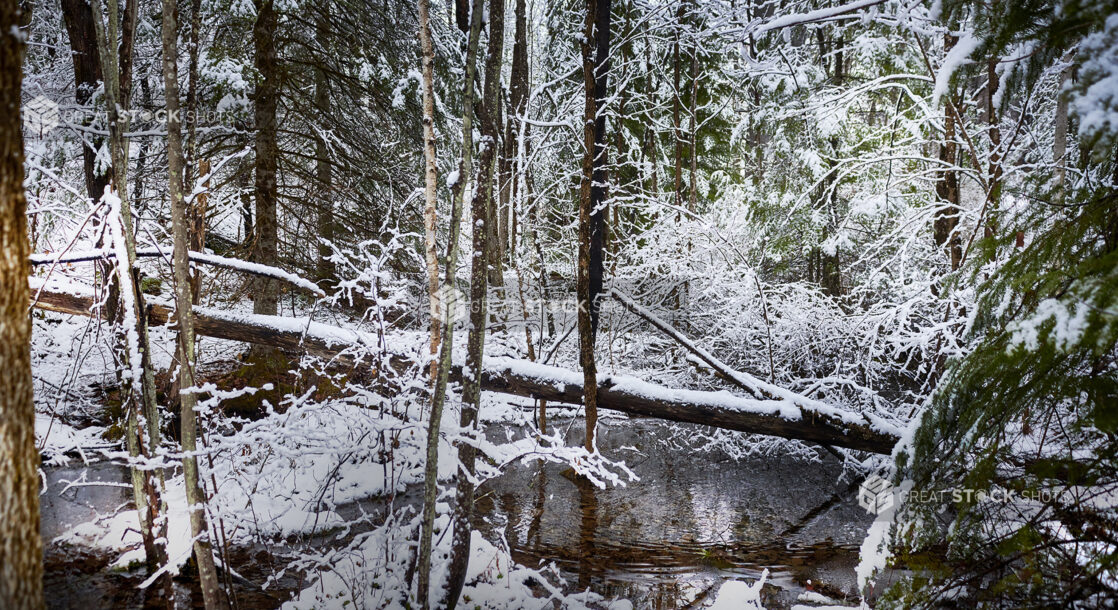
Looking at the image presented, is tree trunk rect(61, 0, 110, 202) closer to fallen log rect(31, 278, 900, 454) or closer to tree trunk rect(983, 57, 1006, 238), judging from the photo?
fallen log rect(31, 278, 900, 454)

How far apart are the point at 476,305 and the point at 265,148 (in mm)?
6249

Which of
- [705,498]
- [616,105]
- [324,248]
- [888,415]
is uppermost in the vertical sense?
[616,105]

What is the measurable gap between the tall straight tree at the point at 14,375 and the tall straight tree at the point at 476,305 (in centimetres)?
254

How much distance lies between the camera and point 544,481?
763 centimetres

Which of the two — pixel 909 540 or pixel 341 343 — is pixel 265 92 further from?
pixel 909 540

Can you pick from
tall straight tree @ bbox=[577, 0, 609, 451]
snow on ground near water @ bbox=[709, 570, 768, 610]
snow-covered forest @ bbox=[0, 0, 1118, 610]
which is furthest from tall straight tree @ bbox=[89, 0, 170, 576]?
snow on ground near water @ bbox=[709, 570, 768, 610]

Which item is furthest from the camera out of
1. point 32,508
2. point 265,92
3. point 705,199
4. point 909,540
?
point 705,199

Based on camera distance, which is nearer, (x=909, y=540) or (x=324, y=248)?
(x=909, y=540)

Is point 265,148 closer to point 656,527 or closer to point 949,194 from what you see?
point 656,527

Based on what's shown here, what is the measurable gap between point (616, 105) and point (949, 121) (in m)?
5.80

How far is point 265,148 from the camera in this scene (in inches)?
336

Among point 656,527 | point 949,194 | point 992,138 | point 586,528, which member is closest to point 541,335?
point 586,528

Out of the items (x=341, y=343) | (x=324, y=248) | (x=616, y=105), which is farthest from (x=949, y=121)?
(x=324, y=248)

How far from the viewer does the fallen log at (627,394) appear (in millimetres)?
6223
